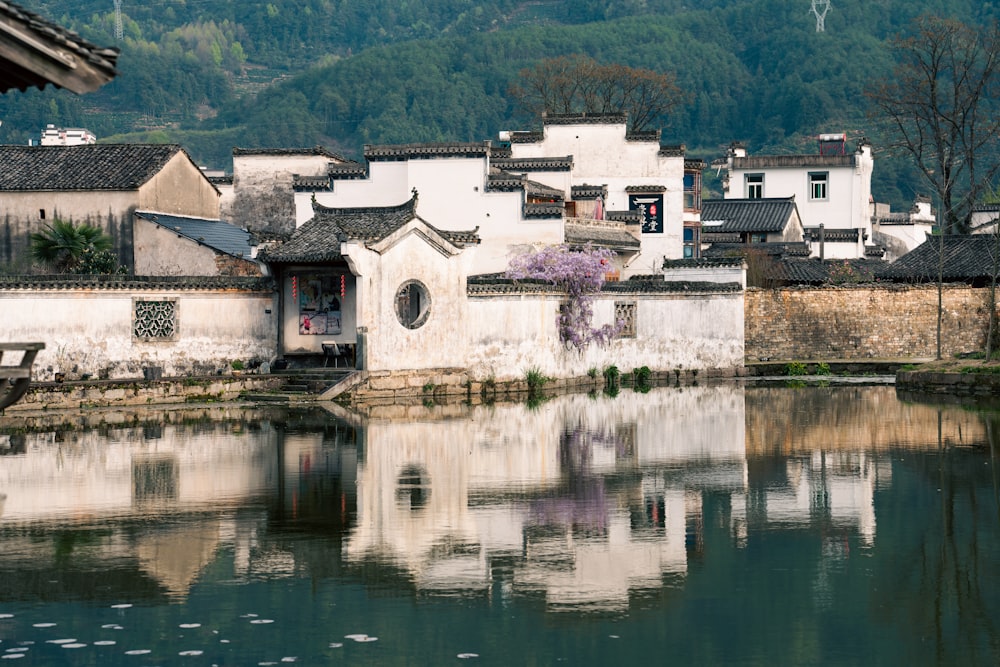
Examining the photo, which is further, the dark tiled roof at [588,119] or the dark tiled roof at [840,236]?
the dark tiled roof at [840,236]

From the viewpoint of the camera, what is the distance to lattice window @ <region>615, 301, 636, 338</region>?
38.1 m

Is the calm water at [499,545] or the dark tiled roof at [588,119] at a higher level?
the dark tiled roof at [588,119]

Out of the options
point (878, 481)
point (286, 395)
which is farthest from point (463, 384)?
point (878, 481)

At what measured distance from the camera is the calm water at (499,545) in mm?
11594

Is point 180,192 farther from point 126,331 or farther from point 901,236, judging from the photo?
point 901,236

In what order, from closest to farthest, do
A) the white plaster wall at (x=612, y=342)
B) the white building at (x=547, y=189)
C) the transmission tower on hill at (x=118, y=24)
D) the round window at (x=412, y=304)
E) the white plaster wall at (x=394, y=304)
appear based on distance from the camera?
the white plaster wall at (x=394, y=304), the round window at (x=412, y=304), the white plaster wall at (x=612, y=342), the white building at (x=547, y=189), the transmission tower on hill at (x=118, y=24)

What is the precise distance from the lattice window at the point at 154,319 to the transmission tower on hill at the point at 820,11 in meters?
116

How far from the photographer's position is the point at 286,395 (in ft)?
103

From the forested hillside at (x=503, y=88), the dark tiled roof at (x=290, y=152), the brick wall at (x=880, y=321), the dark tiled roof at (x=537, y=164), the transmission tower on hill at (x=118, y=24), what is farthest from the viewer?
the transmission tower on hill at (x=118, y=24)

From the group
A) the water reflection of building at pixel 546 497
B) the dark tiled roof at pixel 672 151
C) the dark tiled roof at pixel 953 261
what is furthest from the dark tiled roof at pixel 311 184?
the dark tiled roof at pixel 953 261

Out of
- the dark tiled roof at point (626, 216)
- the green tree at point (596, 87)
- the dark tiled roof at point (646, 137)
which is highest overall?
the green tree at point (596, 87)

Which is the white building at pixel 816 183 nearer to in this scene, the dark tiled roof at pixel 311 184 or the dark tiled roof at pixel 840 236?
the dark tiled roof at pixel 840 236

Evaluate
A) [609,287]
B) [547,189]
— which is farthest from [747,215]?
[609,287]

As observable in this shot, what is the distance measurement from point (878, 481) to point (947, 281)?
28611 mm
